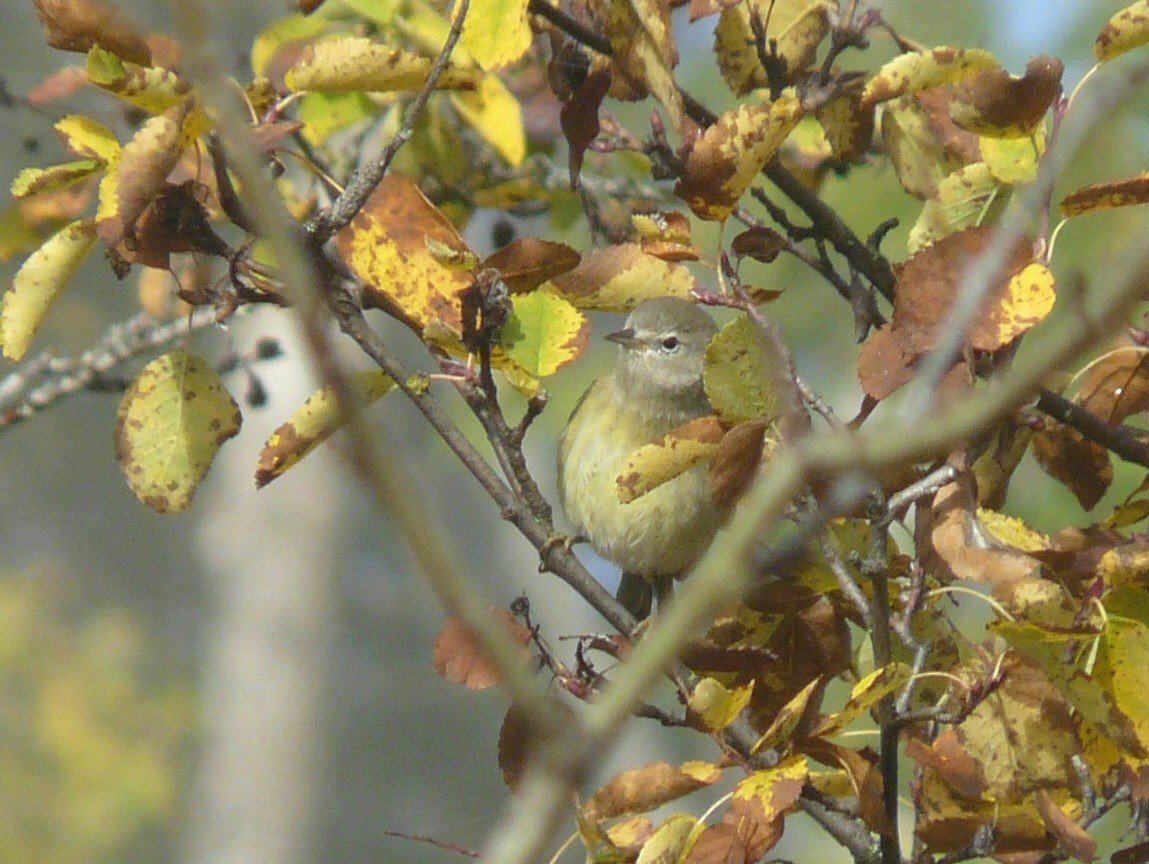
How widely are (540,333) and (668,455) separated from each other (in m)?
0.26

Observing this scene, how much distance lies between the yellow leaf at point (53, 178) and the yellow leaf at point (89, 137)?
19 millimetres

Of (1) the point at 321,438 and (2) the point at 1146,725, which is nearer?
(2) the point at 1146,725

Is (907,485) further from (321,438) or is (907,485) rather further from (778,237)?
(321,438)

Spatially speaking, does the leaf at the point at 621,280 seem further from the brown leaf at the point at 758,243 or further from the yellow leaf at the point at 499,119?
the yellow leaf at the point at 499,119

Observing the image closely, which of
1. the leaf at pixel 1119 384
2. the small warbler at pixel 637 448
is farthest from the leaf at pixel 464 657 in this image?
the small warbler at pixel 637 448

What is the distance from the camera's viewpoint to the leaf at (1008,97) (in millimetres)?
1690

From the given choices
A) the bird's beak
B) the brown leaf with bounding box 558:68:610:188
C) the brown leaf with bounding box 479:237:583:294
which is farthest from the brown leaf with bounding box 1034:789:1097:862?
the bird's beak

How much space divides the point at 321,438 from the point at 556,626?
409 inches

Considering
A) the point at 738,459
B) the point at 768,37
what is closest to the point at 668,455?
the point at 738,459

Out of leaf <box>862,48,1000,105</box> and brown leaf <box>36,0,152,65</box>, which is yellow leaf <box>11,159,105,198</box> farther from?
leaf <box>862,48,1000,105</box>

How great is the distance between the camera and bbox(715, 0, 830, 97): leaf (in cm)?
199

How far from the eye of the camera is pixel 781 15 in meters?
2.01

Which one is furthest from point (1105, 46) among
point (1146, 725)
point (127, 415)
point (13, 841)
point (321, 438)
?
point (13, 841)

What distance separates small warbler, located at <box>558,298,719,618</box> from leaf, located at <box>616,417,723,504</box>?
1.28 m
